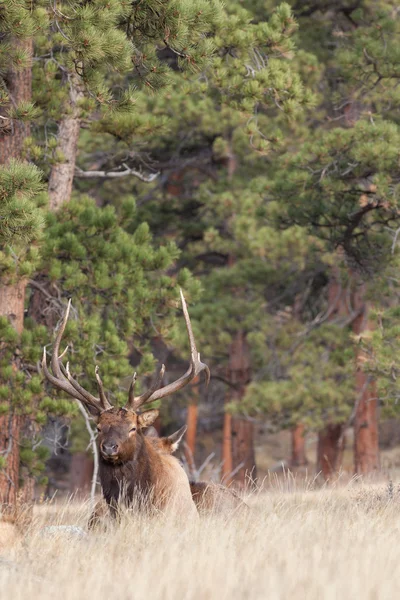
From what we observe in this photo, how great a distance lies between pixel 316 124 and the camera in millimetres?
19875

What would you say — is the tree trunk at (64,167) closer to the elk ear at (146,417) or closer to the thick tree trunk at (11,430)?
the thick tree trunk at (11,430)

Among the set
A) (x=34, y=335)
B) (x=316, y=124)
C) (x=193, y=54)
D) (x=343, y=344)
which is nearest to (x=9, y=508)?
(x=34, y=335)

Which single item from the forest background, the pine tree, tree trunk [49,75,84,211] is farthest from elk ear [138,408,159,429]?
the pine tree

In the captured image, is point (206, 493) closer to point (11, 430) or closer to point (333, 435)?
point (11, 430)

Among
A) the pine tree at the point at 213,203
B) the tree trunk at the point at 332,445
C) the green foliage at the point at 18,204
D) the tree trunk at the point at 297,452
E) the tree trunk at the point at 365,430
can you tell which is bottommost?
the tree trunk at the point at 297,452

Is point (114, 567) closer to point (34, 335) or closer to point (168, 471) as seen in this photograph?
point (168, 471)

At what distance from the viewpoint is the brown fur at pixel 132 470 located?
820 cm

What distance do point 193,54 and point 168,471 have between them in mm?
3793

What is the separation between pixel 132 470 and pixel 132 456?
Answer: 0.39 feet

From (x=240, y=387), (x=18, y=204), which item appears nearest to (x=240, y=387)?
(x=240, y=387)

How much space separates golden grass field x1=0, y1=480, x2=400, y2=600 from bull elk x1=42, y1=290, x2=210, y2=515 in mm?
1331

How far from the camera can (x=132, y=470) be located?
843 cm

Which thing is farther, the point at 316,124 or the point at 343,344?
the point at 316,124

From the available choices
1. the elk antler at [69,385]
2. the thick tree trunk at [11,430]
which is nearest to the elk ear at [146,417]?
the elk antler at [69,385]
